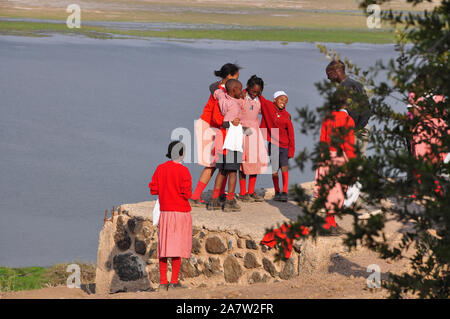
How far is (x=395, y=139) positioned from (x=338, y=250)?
3.12m

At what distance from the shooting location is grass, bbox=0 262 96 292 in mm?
14047

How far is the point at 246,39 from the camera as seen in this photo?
2066 inches

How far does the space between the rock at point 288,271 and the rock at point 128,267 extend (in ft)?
5.87

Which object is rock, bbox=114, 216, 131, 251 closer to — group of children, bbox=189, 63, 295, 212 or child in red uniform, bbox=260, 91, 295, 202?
group of children, bbox=189, 63, 295, 212

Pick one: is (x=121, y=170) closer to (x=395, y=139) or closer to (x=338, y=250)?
(x=338, y=250)

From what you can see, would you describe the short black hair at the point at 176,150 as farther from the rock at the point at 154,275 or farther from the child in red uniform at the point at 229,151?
the rock at the point at 154,275

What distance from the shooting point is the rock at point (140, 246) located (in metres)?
9.66

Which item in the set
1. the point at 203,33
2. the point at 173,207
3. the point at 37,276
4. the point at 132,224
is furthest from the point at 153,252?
the point at 203,33

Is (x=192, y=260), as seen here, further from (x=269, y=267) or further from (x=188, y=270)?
(x=269, y=267)

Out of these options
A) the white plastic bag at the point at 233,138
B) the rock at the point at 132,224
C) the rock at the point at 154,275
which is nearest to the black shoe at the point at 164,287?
the rock at the point at 154,275

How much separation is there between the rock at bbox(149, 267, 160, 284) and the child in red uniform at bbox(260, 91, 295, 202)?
174 cm

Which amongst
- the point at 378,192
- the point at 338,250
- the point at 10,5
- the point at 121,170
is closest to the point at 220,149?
the point at 338,250

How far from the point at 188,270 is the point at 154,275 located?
470 mm

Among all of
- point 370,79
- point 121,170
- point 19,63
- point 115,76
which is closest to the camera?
point 370,79
